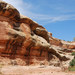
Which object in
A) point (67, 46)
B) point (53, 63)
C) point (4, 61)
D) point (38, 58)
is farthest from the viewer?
point (67, 46)

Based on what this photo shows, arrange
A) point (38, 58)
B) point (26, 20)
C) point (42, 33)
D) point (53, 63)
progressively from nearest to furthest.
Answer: point (26, 20)
point (38, 58)
point (53, 63)
point (42, 33)

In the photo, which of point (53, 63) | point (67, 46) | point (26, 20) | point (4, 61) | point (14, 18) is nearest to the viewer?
point (4, 61)

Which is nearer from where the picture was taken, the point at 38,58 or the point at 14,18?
the point at 14,18

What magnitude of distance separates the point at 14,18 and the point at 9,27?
1764 millimetres

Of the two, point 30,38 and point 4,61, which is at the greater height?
point 30,38

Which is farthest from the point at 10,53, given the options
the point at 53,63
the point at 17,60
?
the point at 53,63

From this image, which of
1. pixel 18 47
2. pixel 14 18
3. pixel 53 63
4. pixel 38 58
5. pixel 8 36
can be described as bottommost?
pixel 53 63

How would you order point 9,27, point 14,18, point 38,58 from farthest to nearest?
point 38,58
point 14,18
point 9,27

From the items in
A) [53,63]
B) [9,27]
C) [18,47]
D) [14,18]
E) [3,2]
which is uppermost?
[3,2]

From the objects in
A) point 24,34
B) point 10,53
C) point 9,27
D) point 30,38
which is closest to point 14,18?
point 9,27

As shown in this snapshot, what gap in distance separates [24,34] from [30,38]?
1168 millimetres

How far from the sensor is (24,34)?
15.6 metres

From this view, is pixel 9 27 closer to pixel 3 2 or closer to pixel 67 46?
pixel 3 2

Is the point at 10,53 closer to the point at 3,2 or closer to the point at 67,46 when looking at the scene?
the point at 3,2
